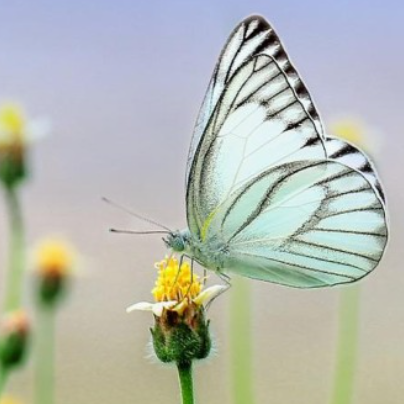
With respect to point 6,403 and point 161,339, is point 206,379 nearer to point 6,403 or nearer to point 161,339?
point 6,403

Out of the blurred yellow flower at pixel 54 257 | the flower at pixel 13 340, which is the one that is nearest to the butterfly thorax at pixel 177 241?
the flower at pixel 13 340

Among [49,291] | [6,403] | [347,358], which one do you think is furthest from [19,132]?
[347,358]

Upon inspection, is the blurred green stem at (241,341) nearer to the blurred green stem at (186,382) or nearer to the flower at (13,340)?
the flower at (13,340)

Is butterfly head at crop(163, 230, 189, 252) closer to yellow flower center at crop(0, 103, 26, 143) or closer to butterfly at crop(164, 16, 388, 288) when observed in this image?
butterfly at crop(164, 16, 388, 288)

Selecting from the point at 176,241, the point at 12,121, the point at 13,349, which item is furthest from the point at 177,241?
the point at 12,121

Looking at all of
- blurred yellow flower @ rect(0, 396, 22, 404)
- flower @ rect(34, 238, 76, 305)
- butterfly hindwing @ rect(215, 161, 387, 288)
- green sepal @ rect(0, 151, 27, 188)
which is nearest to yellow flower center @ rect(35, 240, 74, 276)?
flower @ rect(34, 238, 76, 305)

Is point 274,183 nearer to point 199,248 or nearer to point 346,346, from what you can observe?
point 199,248
